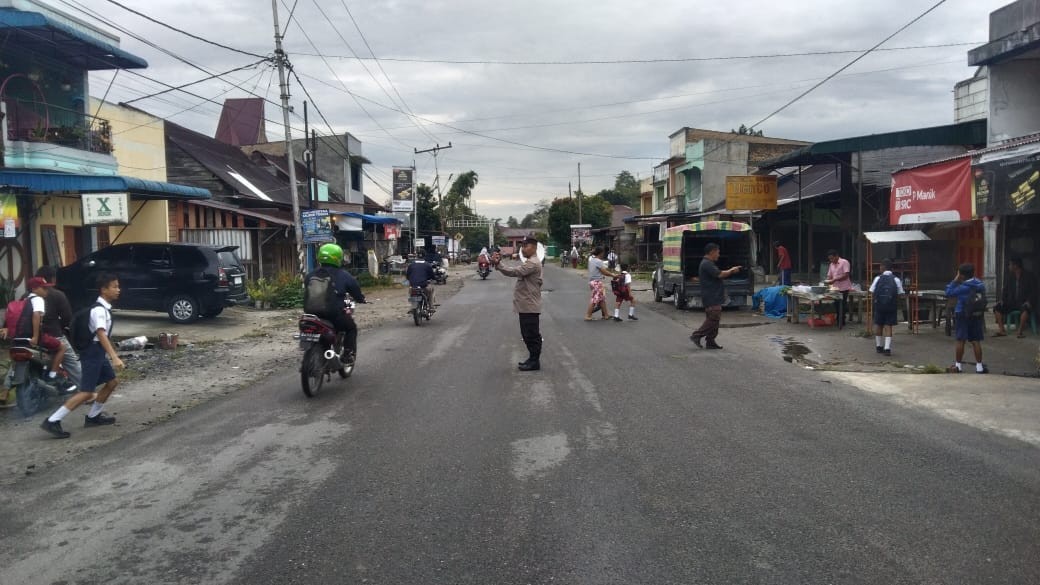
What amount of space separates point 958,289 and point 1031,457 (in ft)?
17.0

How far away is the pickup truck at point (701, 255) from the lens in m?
20.7

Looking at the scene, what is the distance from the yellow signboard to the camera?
23594 millimetres

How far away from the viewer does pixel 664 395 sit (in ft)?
29.0

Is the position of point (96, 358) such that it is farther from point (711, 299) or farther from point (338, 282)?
point (711, 299)

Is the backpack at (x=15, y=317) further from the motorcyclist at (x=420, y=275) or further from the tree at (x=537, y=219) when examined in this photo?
the tree at (x=537, y=219)

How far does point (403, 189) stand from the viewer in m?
46.3

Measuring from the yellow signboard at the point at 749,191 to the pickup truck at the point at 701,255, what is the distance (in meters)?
2.06

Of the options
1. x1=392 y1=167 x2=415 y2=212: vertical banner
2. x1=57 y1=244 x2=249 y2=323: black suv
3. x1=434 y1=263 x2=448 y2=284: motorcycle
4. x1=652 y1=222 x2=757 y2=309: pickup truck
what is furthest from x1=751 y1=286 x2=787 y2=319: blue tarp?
x1=392 y1=167 x2=415 y2=212: vertical banner

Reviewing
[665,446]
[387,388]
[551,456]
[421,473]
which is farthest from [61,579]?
[387,388]

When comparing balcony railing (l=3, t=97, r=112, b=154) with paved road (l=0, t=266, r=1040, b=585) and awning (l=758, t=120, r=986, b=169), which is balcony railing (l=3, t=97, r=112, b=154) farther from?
awning (l=758, t=120, r=986, b=169)

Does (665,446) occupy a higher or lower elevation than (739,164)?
lower

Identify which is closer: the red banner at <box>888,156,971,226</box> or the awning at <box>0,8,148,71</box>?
the red banner at <box>888,156,971,226</box>

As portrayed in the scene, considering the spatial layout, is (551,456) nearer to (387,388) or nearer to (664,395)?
(664,395)

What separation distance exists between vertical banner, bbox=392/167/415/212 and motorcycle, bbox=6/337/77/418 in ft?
123
